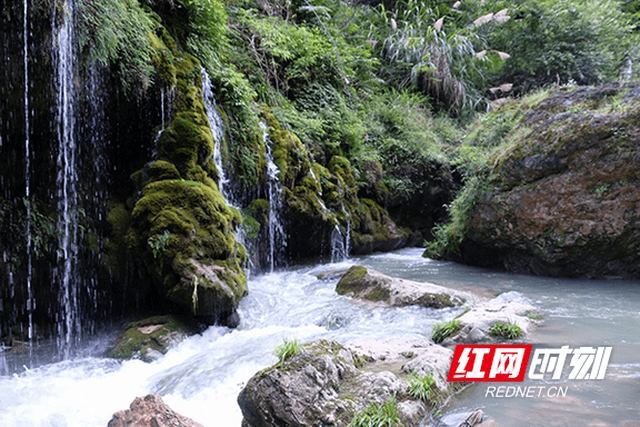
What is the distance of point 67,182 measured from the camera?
215 inches

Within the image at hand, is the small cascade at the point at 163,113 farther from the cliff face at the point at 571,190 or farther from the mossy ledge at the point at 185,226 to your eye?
the cliff face at the point at 571,190

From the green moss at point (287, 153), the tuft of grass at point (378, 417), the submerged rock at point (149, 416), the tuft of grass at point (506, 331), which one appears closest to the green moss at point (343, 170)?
the green moss at point (287, 153)

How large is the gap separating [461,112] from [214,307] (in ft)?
54.5

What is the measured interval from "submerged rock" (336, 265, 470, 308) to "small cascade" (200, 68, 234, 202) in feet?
10.4

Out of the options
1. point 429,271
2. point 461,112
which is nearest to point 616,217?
point 429,271

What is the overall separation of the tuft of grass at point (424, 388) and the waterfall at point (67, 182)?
4.27 m

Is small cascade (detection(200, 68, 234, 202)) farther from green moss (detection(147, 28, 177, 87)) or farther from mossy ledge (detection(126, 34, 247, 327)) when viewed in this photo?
green moss (detection(147, 28, 177, 87))

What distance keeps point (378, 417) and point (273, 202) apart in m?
6.79

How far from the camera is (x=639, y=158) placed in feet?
23.0

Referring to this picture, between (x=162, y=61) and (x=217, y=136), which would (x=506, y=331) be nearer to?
(x=217, y=136)

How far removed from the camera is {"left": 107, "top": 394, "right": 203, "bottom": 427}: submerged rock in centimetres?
234

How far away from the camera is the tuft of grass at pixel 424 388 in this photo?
2.81 meters

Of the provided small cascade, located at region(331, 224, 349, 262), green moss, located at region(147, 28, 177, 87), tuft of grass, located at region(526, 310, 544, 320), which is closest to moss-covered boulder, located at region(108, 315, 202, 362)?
green moss, located at region(147, 28, 177, 87)

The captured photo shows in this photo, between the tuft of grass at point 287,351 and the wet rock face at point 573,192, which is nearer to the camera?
the tuft of grass at point 287,351
